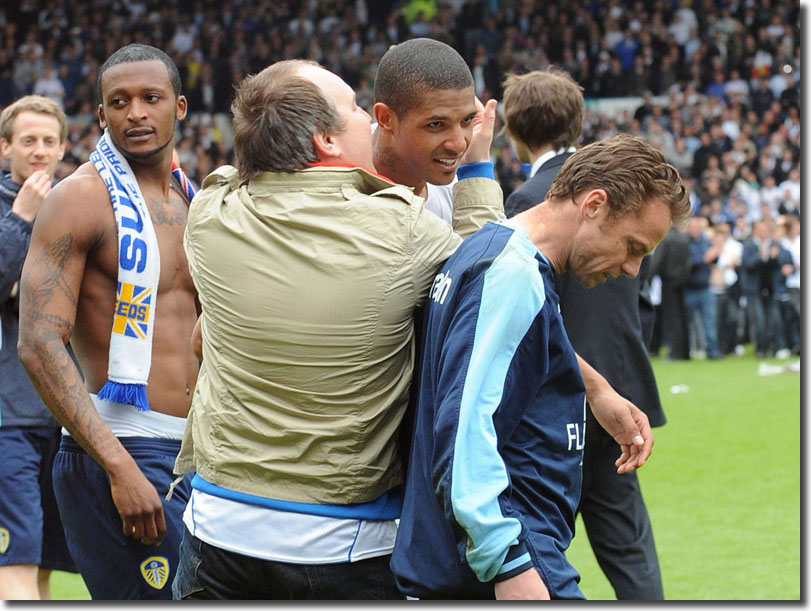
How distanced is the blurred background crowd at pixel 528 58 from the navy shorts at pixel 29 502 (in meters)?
16.0

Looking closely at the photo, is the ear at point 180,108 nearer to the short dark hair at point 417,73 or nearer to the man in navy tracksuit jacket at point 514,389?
the short dark hair at point 417,73

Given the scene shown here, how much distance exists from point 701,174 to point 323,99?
22.7 m

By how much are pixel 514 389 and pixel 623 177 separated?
0.55 meters

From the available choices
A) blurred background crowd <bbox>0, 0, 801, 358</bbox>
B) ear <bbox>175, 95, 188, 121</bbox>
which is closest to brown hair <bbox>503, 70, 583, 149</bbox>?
ear <bbox>175, 95, 188, 121</bbox>

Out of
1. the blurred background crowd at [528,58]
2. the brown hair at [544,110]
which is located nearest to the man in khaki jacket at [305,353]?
the brown hair at [544,110]

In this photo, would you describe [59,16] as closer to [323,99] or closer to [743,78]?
[743,78]

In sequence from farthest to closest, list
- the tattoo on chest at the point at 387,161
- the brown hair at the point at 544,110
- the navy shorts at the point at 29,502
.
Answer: the brown hair at the point at 544,110 → the navy shorts at the point at 29,502 → the tattoo on chest at the point at 387,161

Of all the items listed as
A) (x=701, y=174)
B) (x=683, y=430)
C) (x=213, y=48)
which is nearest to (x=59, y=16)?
(x=213, y=48)

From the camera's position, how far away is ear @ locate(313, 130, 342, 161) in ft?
8.83

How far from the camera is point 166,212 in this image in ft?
12.2

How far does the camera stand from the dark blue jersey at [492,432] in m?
2.32

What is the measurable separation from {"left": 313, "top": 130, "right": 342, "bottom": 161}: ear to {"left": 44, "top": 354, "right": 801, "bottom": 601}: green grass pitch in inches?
139

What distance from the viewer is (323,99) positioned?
272 centimetres

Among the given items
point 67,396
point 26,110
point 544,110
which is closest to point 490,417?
point 67,396
